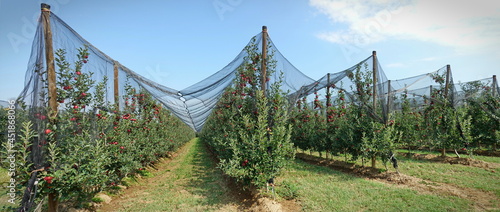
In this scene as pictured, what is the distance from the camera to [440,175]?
752 cm

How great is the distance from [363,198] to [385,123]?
351 centimetres

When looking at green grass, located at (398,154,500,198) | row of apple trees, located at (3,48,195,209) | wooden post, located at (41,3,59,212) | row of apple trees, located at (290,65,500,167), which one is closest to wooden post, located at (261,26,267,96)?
row of apple trees, located at (290,65,500,167)

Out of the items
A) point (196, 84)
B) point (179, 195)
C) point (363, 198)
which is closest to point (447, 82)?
point (363, 198)

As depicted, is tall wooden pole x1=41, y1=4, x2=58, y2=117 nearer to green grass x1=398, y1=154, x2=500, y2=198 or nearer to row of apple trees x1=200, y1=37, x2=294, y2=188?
row of apple trees x1=200, y1=37, x2=294, y2=188

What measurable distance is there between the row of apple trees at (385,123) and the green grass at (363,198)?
1.67m

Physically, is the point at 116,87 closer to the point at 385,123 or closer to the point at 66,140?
the point at 66,140

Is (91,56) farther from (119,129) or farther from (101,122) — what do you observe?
(119,129)

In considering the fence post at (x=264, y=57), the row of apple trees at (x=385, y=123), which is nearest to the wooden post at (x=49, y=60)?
the fence post at (x=264, y=57)

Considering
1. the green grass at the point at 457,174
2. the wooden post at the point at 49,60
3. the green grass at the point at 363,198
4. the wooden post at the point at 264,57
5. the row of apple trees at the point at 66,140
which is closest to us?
the row of apple trees at the point at 66,140

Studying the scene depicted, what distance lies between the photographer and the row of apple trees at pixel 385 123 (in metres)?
7.94

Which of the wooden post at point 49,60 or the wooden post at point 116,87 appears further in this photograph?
the wooden post at point 116,87

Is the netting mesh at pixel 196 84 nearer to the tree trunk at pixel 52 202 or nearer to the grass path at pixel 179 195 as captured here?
the tree trunk at pixel 52 202

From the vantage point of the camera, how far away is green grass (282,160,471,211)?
488 centimetres

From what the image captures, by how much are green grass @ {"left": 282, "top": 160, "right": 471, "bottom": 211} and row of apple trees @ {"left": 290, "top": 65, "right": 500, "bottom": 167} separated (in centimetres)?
167
